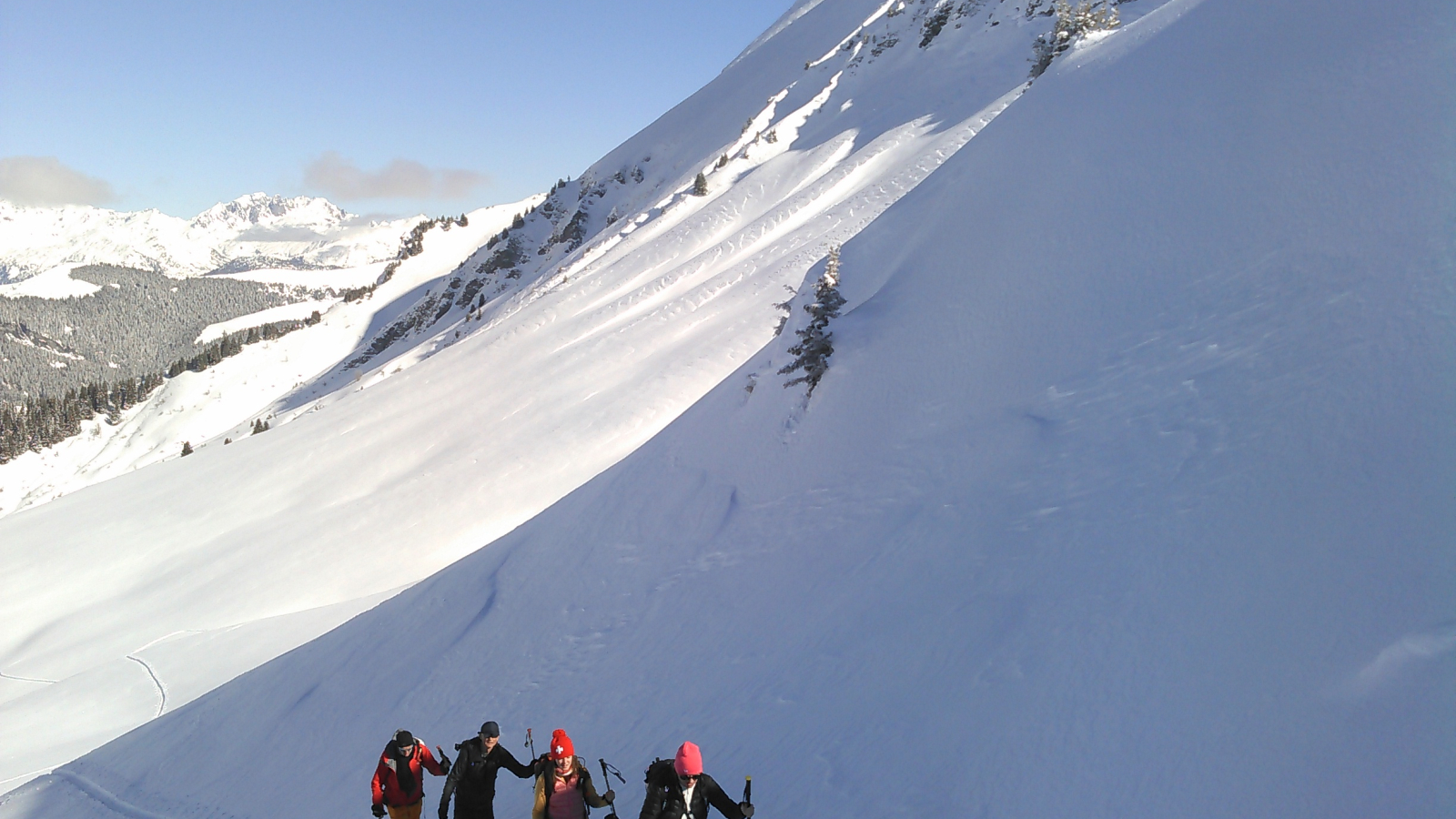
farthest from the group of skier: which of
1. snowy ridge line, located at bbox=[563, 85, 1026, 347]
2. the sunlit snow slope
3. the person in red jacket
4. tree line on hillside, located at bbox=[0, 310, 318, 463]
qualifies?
tree line on hillside, located at bbox=[0, 310, 318, 463]

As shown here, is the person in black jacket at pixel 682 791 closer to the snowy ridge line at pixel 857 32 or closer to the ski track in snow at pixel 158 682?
the ski track in snow at pixel 158 682

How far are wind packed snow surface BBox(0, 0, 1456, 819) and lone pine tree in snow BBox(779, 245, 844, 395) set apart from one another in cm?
27

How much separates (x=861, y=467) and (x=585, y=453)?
14591mm

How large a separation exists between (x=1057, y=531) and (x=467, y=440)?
23.1 m

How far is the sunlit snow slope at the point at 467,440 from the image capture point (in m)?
19.9

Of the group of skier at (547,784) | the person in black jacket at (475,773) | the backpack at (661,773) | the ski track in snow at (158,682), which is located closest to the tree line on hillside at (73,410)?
the ski track in snow at (158,682)

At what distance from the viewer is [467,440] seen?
1056 inches

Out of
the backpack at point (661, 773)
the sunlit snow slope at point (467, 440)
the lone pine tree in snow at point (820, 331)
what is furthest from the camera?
the sunlit snow slope at point (467, 440)

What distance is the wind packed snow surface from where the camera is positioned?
17.0ft

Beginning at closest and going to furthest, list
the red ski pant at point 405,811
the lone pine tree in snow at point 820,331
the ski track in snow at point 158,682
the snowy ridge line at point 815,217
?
1. the red ski pant at point 405,811
2. the lone pine tree in snow at point 820,331
3. the ski track in snow at point 158,682
4. the snowy ridge line at point 815,217

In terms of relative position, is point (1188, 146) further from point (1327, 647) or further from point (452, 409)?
point (452, 409)

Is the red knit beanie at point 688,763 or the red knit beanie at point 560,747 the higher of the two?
the red knit beanie at point 560,747

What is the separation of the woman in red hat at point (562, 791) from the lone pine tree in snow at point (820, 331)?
8.34 meters

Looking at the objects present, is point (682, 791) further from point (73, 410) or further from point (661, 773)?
point (73, 410)
